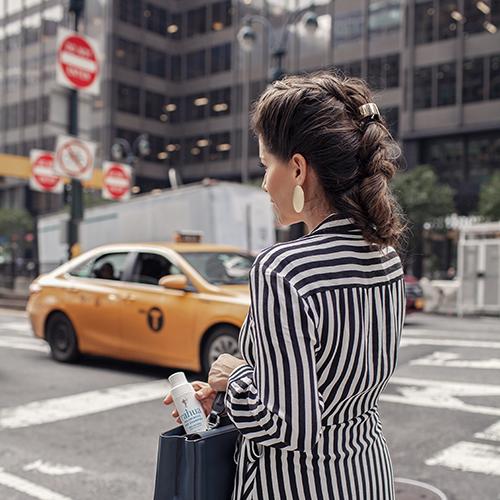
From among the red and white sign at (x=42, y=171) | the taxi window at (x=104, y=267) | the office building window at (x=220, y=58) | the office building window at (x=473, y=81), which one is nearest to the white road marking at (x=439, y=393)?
the taxi window at (x=104, y=267)

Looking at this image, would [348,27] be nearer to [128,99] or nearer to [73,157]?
[128,99]

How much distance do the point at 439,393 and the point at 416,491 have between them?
326 cm

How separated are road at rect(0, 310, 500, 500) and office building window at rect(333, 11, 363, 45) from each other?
37959 mm

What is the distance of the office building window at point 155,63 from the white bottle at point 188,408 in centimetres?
5722

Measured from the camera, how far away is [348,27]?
44.8 meters

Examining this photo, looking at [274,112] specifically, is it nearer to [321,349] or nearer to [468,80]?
[321,349]

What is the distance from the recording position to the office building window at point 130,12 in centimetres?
5422

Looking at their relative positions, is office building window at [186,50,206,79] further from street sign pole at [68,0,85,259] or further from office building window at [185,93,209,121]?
street sign pole at [68,0,85,259]

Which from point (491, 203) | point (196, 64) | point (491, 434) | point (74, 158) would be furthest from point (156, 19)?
point (491, 434)

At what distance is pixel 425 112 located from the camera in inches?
1563

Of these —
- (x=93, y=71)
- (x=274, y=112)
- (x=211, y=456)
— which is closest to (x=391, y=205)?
(x=274, y=112)

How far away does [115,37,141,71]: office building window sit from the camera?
54250mm

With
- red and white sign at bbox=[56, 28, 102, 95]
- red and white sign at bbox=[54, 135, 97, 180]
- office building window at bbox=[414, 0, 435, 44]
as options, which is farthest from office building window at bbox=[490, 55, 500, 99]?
red and white sign at bbox=[54, 135, 97, 180]

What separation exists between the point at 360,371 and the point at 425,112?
40.3m
